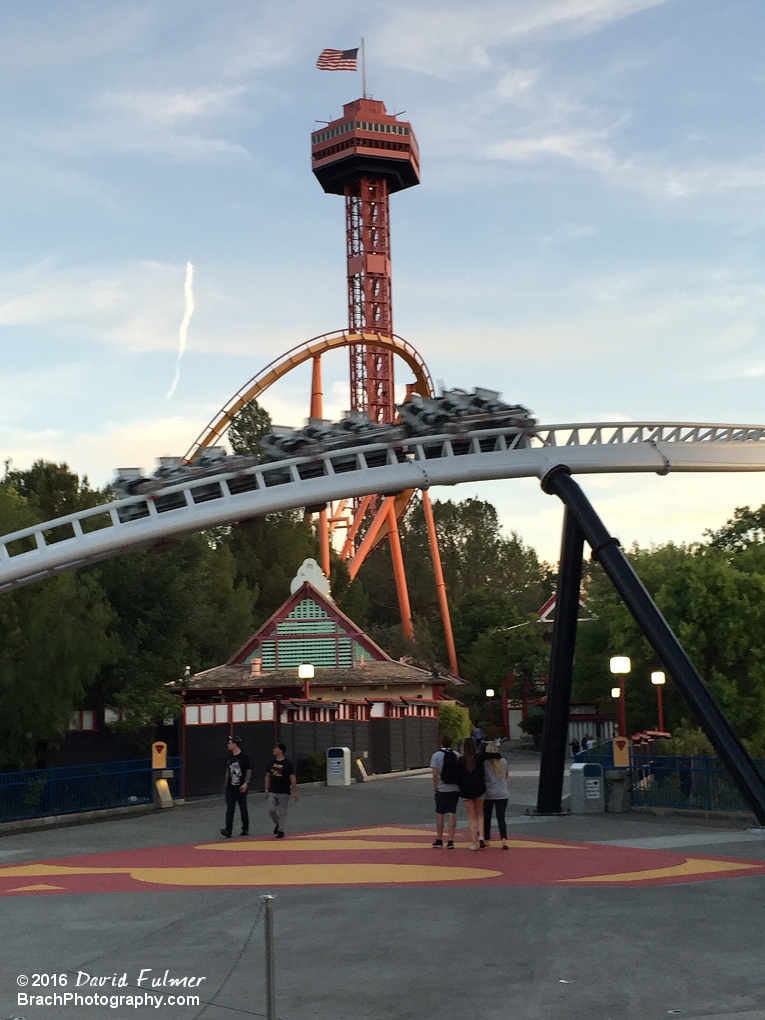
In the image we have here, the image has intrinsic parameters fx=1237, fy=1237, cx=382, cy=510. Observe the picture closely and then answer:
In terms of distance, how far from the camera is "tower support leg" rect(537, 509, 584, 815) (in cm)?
2447

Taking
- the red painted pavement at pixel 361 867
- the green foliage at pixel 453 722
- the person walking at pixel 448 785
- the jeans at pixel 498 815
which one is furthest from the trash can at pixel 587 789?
the green foliage at pixel 453 722

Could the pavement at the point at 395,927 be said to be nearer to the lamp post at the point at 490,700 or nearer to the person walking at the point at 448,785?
the person walking at the point at 448,785

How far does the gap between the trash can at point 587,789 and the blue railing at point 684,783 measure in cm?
79

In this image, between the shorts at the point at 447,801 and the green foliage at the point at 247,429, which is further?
the green foliage at the point at 247,429

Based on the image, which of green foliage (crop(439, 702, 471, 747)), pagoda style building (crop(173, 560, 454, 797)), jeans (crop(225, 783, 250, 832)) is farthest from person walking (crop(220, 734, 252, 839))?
green foliage (crop(439, 702, 471, 747))

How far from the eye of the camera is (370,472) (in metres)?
23.6

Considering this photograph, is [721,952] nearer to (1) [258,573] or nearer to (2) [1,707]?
(2) [1,707]

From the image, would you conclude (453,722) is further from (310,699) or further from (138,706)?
(138,706)

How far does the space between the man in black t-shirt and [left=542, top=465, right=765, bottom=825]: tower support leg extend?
679 centimetres

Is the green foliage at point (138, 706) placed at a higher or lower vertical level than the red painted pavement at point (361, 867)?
higher

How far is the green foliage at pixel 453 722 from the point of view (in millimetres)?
55469

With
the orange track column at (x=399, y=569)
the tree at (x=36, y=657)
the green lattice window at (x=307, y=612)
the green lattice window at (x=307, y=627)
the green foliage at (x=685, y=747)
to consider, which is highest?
the orange track column at (x=399, y=569)

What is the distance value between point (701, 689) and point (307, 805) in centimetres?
1051

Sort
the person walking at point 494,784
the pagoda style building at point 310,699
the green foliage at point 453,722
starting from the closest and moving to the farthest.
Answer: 1. the person walking at point 494,784
2. the pagoda style building at point 310,699
3. the green foliage at point 453,722
